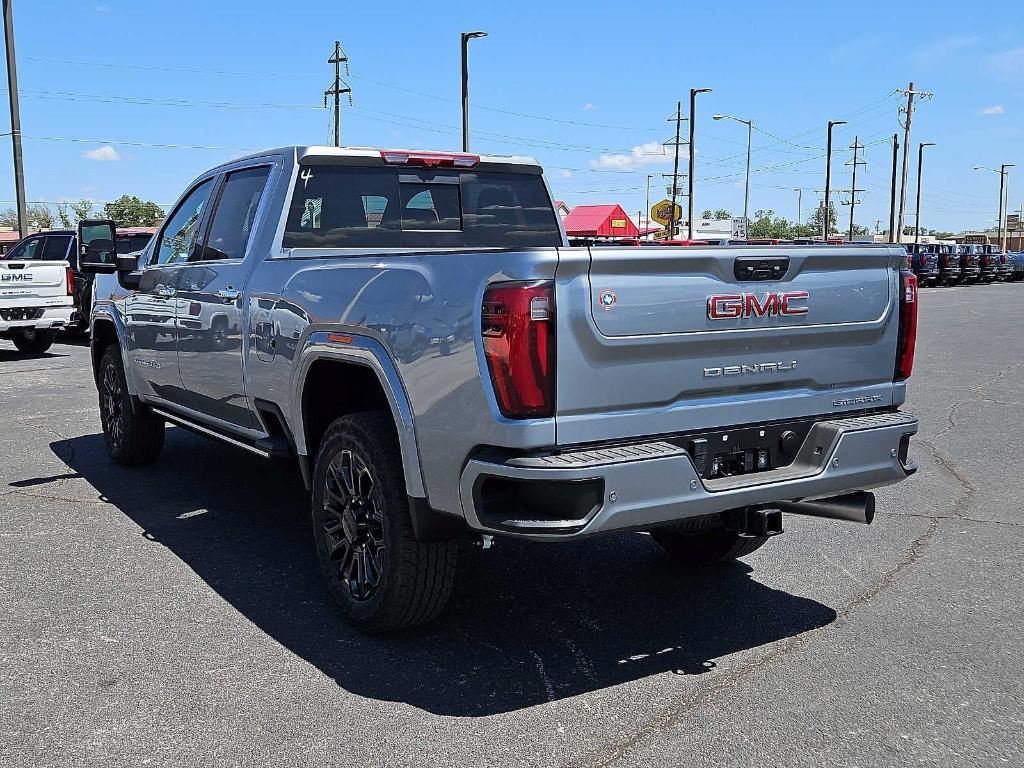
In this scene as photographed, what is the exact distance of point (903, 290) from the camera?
4.46 metres

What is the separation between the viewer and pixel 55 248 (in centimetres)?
1827

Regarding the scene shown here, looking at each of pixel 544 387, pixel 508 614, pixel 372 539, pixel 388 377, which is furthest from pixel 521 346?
pixel 508 614

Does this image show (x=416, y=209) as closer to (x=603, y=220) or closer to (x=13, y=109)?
(x=13, y=109)

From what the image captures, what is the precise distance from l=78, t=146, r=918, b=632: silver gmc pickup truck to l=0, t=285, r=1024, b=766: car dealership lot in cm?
38

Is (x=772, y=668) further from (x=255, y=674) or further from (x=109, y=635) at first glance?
(x=109, y=635)

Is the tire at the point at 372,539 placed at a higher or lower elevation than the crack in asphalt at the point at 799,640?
higher

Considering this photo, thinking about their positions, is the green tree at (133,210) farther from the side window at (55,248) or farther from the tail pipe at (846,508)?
the tail pipe at (846,508)

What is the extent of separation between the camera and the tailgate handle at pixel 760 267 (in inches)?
154

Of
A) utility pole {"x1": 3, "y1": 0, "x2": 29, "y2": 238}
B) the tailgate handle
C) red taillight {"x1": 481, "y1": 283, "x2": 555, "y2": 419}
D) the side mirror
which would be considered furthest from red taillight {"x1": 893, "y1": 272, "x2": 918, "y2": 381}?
utility pole {"x1": 3, "y1": 0, "x2": 29, "y2": 238}

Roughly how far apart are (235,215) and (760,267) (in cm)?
318

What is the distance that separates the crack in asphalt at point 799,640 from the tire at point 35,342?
43.1 feet

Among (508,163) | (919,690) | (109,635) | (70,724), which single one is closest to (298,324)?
(109,635)

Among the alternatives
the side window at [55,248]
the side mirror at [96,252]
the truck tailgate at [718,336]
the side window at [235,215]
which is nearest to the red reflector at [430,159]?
the side window at [235,215]

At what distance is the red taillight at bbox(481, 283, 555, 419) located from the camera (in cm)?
350
